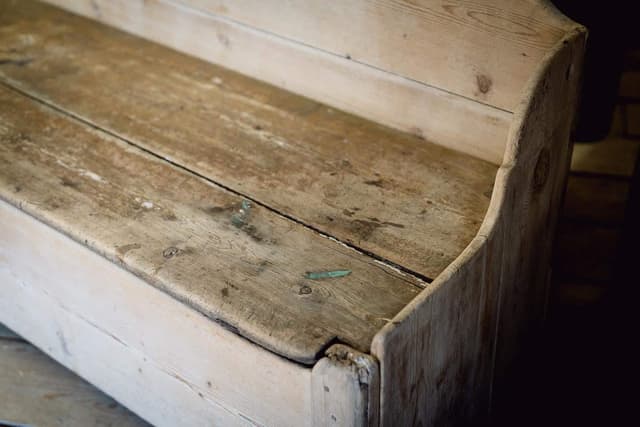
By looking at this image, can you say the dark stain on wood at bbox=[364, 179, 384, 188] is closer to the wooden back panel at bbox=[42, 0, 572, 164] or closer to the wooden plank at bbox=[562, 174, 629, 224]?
the wooden back panel at bbox=[42, 0, 572, 164]

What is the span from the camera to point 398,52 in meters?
1.41

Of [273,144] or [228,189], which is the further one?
[273,144]

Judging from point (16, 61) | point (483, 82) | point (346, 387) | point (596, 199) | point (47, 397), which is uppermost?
point (483, 82)

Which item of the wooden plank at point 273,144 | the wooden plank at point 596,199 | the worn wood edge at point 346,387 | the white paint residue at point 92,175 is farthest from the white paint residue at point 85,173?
the wooden plank at point 596,199

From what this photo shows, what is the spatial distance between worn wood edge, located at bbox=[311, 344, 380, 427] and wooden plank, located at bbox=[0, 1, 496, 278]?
0.21m

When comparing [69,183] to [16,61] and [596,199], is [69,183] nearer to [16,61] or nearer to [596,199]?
[16,61]

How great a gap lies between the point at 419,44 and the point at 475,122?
15cm

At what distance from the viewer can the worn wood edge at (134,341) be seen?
3.61 ft

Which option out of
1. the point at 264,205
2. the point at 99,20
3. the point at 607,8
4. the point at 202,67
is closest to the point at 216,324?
the point at 264,205

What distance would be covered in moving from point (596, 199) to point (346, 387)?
121 centimetres

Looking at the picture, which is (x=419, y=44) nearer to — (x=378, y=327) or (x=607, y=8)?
(x=378, y=327)

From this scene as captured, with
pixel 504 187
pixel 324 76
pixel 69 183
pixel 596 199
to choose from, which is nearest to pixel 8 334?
pixel 69 183

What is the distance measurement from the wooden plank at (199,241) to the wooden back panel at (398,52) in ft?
1.07

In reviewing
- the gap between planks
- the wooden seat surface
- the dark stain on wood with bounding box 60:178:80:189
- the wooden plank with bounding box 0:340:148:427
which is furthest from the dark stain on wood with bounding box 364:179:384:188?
the wooden plank with bounding box 0:340:148:427
